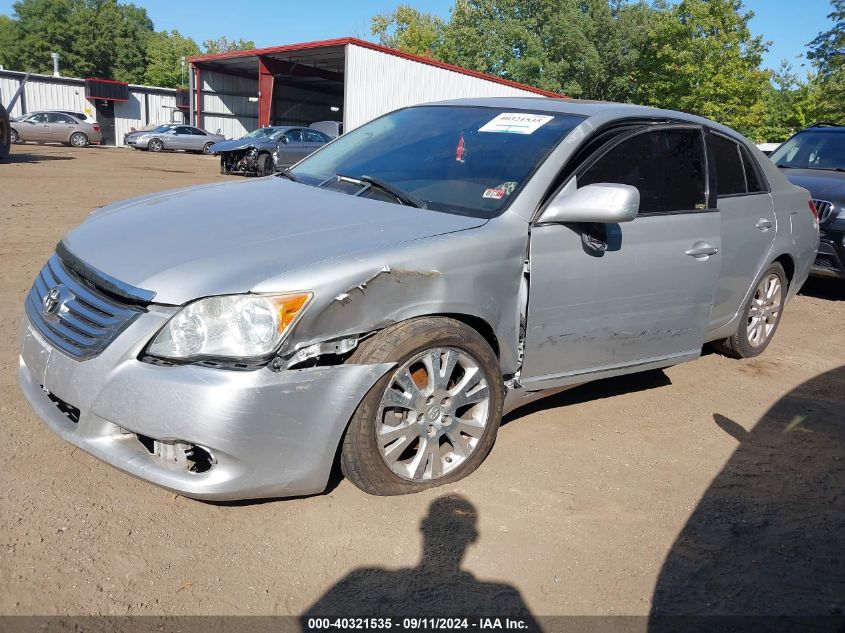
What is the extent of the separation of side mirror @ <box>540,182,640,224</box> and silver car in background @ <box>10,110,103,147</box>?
31267 millimetres

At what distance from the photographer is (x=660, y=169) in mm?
3902

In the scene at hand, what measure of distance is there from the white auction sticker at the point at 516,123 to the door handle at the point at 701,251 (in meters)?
1.06

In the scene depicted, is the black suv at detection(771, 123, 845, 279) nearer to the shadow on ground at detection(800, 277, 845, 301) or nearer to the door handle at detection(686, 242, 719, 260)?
the shadow on ground at detection(800, 277, 845, 301)

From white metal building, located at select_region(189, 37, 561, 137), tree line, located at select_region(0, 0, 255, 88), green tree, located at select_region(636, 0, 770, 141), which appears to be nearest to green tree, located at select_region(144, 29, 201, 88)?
tree line, located at select_region(0, 0, 255, 88)

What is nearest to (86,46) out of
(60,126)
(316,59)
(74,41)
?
(74,41)

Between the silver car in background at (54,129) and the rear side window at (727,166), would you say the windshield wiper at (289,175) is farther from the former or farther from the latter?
the silver car in background at (54,129)

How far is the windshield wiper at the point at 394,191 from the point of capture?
10.9 ft

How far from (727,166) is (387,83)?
857 inches

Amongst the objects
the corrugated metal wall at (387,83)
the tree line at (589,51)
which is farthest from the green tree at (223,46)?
the corrugated metal wall at (387,83)

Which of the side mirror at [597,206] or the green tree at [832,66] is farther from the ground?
the green tree at [832,66]

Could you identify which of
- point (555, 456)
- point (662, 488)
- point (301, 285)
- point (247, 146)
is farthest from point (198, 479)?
point (247, 146)

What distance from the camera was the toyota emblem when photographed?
2853mm

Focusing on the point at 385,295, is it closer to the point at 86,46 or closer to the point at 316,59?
the point at 316,59

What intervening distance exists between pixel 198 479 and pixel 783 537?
2404 millimetres
